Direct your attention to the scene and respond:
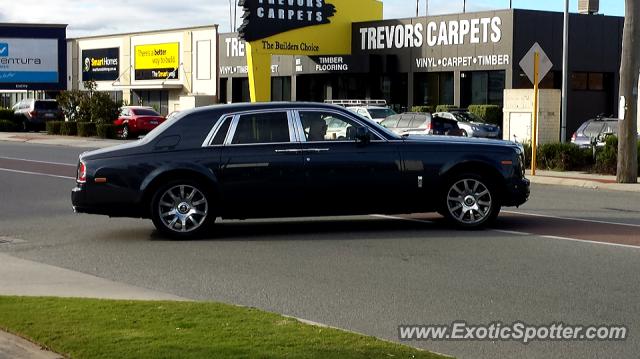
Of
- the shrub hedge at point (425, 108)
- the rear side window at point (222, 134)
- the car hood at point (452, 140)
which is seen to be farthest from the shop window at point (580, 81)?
the rear side window at point (222, 134)

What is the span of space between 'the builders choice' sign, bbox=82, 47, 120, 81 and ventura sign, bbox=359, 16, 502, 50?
2514 cm

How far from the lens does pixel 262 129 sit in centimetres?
1286

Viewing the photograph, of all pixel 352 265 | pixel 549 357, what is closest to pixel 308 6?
pixel 352 265

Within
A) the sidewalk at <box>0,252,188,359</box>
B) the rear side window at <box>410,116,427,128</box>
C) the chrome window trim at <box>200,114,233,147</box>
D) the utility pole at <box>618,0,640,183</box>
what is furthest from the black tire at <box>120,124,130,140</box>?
the sidewalk at <box>0,252,188,359</box>

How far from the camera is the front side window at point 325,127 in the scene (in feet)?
42.3

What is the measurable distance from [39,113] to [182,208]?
43.5 m

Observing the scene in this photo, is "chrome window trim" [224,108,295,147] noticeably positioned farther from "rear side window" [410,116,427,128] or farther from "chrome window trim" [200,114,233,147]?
"rear side window" [410,116,427,128]

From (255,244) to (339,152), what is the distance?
1.65 m

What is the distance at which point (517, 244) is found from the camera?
12.1 metres

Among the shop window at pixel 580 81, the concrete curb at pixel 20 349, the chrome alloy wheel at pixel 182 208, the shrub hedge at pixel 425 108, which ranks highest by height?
the shop window at pixel 580 81

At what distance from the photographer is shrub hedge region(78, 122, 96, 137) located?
1818 inches

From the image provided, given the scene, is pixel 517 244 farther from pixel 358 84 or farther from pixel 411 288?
pixel 358 84

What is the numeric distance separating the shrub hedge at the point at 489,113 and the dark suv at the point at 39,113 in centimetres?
2363

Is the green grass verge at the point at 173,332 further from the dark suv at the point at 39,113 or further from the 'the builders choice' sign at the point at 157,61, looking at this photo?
the 'the builders choice' sign at the point at 157,61
